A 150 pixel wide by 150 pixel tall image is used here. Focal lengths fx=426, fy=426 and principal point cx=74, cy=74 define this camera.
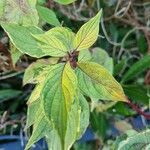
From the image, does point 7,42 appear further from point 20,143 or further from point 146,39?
point 146,39

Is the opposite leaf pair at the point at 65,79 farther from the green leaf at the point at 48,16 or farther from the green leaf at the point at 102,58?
the green leaf at the point at 102,58

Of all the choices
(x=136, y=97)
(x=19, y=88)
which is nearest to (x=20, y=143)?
(x=19, y=88)

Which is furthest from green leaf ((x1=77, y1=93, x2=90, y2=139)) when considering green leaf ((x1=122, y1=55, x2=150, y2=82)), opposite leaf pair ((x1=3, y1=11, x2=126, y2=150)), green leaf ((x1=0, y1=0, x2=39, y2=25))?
green leaf ((x1=122, y1=55, x2=150, y2=82))

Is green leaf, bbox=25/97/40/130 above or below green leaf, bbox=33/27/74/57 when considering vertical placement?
below

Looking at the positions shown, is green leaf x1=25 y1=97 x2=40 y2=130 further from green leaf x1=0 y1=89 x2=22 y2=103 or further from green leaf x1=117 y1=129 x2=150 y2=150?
green leaf x1=0 y1=89 x2=22 y2=103

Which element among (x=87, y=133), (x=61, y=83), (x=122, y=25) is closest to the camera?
(x=61, y=83)

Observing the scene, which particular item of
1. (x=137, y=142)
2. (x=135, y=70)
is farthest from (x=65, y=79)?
(x=135, y=70)
